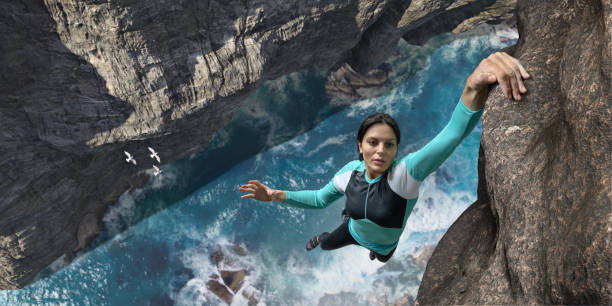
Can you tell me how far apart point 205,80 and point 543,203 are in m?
10.3

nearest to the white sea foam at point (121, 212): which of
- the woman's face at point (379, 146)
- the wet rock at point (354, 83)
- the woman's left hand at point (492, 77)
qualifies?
the wet rock at point (354, 83)

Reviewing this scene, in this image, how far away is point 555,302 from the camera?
2.46 metres

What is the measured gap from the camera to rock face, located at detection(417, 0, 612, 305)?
229cm

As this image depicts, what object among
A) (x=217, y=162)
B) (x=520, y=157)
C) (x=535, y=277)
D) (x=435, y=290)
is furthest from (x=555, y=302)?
(x=217, y=162)

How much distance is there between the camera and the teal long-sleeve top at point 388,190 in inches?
114

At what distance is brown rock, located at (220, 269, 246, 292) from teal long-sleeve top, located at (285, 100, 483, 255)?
11038 mm

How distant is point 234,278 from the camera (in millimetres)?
14094

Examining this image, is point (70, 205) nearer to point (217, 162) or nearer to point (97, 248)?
point (97, 248)

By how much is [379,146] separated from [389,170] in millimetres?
361

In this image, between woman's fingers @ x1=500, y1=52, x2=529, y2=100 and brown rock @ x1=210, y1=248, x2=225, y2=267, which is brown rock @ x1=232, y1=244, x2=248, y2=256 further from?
woman's fingers @ x1=500, y1=52, x2=529, y2=100

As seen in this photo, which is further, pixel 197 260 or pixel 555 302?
pixel 197 260

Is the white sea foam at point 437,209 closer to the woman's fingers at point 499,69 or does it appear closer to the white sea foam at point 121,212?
the white sea foam at point 121,212

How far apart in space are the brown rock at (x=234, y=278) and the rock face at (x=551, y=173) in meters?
11.6

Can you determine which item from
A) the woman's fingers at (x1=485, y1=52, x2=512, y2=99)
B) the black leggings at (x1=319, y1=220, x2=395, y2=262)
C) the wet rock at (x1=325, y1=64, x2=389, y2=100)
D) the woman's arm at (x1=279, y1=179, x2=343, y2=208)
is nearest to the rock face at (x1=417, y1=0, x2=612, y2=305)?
the woman's fingers at (x1=485, y1=52, x2=512, y2=99)
